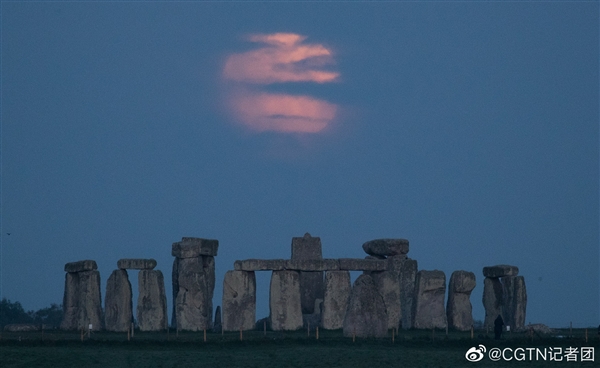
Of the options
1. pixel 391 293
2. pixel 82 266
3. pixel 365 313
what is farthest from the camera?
pixel 82 266

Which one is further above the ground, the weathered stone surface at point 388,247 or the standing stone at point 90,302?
the weathered stone surface at point 388,247

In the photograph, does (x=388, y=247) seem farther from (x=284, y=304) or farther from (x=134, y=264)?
(x=134, y=264)

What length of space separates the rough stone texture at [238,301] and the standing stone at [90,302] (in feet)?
14.8

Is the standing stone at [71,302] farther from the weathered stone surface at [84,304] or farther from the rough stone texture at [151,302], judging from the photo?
the rough stone texture at [151,302]

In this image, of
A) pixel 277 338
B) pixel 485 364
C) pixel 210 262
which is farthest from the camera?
pixel 210 262

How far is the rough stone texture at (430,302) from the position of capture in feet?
136

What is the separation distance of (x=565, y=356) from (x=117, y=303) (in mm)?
15943

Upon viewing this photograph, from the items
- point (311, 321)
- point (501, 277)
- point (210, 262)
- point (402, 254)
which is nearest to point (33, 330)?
point (210, 262)

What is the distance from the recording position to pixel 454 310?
42.2 meters

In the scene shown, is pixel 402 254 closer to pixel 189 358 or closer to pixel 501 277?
pixel 501 277

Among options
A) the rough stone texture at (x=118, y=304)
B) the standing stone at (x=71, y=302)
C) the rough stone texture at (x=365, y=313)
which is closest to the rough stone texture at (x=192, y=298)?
the rough stone texture at (x=118, y=304)

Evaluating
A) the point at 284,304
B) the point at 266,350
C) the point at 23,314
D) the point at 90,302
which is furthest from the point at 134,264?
the point at 23,314

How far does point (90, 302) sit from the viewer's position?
41.7 meters

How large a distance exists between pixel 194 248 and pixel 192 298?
1.70 meters
